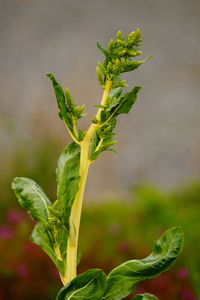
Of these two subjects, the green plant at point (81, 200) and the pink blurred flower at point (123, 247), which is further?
the pink blurred flower at point (123, 247)

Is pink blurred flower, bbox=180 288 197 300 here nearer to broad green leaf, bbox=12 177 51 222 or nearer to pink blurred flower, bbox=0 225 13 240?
pink blurred flower, bbox=0 225 13 240

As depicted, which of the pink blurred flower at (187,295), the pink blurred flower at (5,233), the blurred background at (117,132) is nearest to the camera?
the pink blurred flower at (187,295)

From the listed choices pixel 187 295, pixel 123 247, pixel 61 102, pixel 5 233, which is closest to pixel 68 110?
pixel 61 102

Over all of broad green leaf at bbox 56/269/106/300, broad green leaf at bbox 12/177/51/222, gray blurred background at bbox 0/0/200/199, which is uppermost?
gray blurred background at bbox 0/0/200/199

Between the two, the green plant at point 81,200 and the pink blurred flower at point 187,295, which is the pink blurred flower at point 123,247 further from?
the green plant at point 81,200

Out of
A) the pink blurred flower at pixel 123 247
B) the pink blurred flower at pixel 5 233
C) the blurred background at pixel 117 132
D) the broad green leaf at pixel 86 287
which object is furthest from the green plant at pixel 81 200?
the pink blurred flower at pixel 5 233

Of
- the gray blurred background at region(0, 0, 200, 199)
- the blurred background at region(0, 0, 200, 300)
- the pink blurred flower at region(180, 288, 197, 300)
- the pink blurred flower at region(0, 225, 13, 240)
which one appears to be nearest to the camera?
the pink blurred flower at region(180, 288, 197, 300)

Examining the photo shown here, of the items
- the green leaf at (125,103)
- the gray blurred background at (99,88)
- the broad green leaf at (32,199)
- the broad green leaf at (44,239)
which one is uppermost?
the gray blurred background at (99,88)

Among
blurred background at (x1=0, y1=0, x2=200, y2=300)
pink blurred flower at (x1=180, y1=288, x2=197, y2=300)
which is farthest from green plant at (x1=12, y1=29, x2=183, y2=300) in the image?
pink blurred flower at (x1=180, y1=288, x2=197, y2=300)

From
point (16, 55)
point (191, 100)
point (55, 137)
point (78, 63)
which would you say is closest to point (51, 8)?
point (16, 55)
